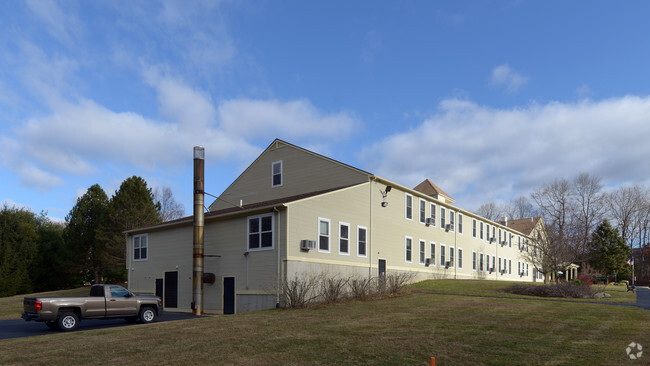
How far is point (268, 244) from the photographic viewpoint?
23.6 meters

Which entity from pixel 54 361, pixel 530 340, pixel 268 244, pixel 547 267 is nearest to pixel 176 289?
pixel 268 244

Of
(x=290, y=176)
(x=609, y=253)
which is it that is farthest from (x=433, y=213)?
(x=609, y=253)

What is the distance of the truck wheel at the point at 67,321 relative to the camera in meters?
17.7

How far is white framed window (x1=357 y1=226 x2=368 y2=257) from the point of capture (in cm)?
2719

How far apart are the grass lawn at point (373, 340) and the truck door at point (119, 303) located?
3.14 metres

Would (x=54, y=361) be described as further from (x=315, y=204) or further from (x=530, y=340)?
(x=315, y=204)

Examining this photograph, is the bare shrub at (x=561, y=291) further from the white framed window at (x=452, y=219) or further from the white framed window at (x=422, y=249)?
the white framed window at (x=452, y=219)

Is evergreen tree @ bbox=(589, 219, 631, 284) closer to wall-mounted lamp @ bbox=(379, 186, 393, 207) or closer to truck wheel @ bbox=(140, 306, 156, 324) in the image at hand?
wall-mounted lamp @ bbox=(379, 186, 393, 207)

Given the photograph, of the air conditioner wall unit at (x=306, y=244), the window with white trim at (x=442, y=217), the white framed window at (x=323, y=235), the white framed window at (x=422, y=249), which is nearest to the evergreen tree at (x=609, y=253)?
the window with white trim at (x=442, y=217)

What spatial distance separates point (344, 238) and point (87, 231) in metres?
31.7

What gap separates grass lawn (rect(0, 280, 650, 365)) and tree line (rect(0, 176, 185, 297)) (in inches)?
1190

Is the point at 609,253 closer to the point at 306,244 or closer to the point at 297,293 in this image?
the point at 306,244
